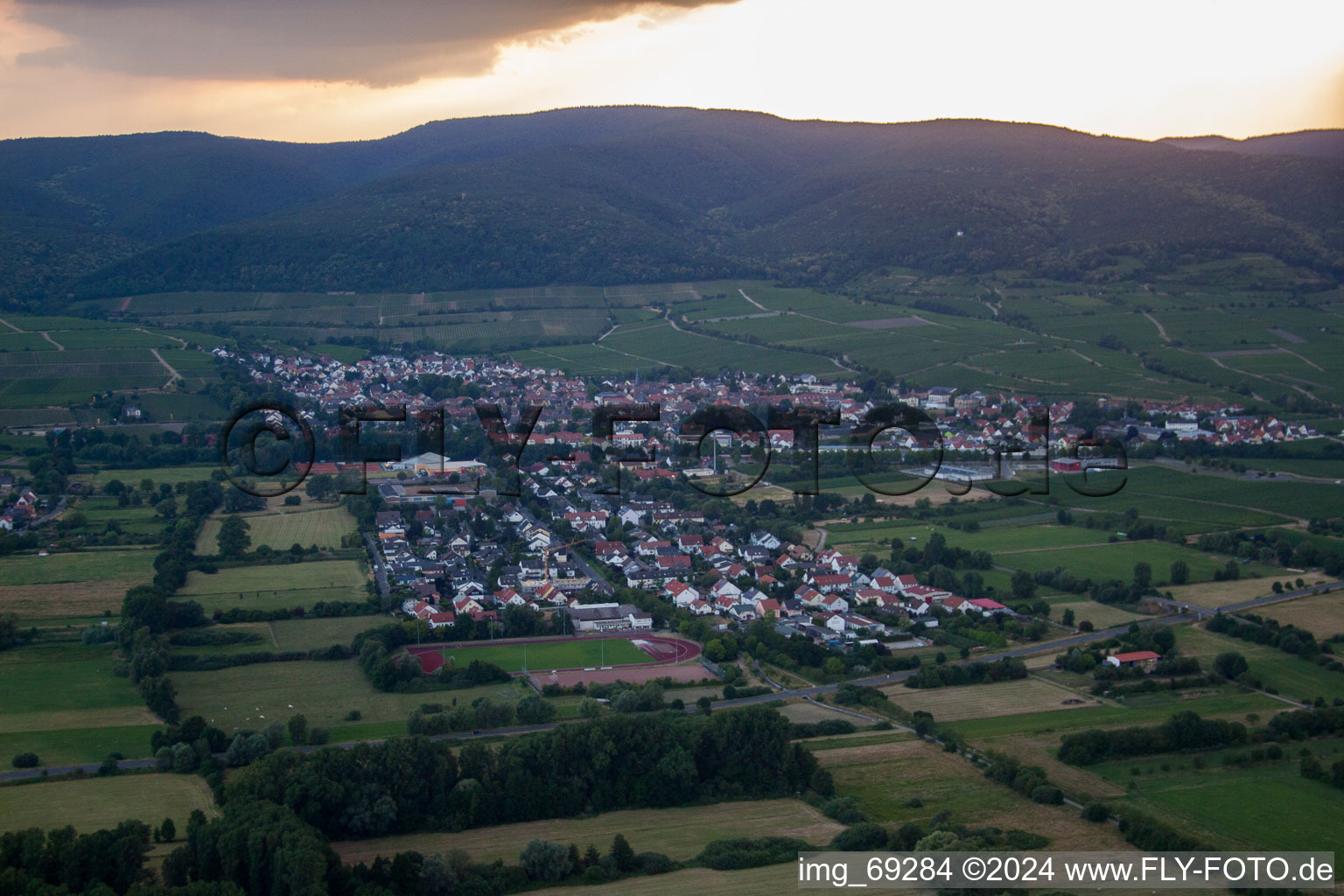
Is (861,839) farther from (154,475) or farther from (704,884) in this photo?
(154,475)

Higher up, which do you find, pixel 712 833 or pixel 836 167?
pixel 836 167

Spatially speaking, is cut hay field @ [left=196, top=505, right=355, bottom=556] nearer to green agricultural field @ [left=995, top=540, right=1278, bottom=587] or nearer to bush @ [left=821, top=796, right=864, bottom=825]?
green agricultural field @ [left=995, top=540, right=1278, bottom=587]

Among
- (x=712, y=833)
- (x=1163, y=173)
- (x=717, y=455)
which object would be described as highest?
(x=1163, y=173)

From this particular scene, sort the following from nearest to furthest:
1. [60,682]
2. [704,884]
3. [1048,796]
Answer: [704,884] → [1048,796] → [60,682]

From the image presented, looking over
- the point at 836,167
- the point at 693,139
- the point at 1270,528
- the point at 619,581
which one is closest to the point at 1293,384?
the point at 1270,528

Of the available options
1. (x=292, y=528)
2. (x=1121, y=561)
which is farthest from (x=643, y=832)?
(x=292, y=528)

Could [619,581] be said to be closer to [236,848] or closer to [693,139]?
[236,848]

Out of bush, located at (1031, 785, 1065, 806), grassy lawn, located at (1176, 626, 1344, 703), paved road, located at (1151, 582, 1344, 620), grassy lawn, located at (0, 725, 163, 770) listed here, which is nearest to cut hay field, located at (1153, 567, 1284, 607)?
paved road, located at (1151, 582, 1344, 620)
